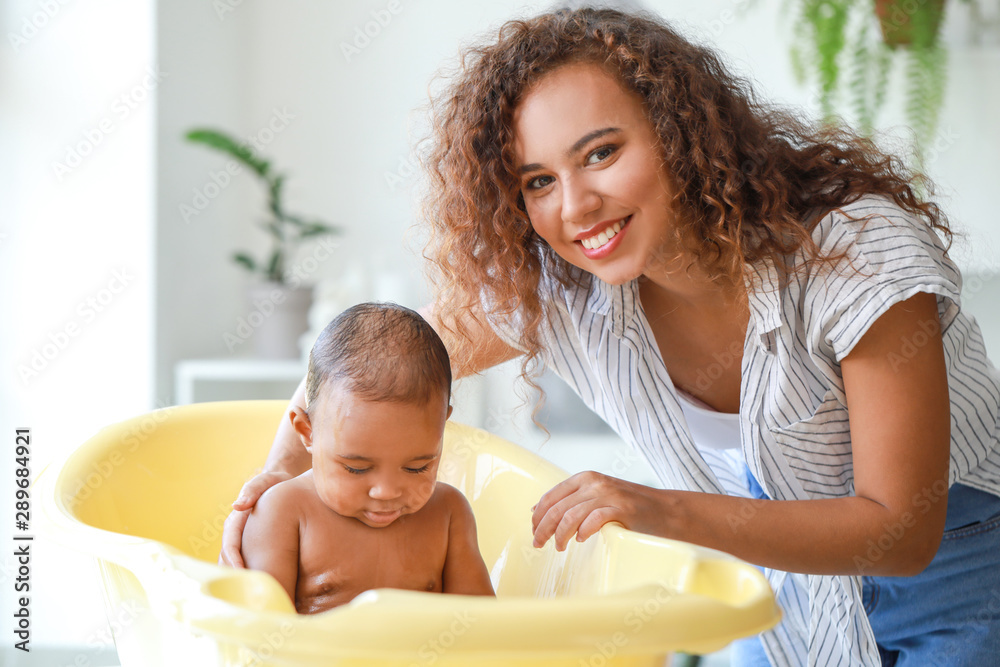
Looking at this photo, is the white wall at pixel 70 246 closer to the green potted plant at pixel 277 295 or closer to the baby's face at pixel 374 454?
the green potted plant at pixel 277 295

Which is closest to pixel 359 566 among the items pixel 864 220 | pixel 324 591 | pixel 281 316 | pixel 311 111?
pixel 324 591

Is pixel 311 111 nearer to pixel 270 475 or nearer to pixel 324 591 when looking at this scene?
pixel 270 475

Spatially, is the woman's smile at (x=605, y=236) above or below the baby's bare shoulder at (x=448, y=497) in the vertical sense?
above

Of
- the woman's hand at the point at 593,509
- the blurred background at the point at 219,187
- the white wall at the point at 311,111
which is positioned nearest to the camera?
the woman's hand at the point at 593,509

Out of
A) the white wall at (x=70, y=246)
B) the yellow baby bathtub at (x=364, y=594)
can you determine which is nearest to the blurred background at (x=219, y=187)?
the white wall at (x=70, y=246)

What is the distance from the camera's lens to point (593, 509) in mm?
619

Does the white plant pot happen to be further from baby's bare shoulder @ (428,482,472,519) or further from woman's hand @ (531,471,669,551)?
woman's hand @ (531,471,669,551)

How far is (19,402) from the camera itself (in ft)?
5.95

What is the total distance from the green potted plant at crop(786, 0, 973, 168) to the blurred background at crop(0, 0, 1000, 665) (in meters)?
0.03

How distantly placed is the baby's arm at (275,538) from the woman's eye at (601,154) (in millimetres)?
386

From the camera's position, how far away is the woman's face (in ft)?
2.51

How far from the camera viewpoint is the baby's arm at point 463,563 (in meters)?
0.71

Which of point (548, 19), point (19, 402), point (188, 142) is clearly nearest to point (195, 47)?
point (188, 142)

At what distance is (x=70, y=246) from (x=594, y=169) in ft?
4.82
